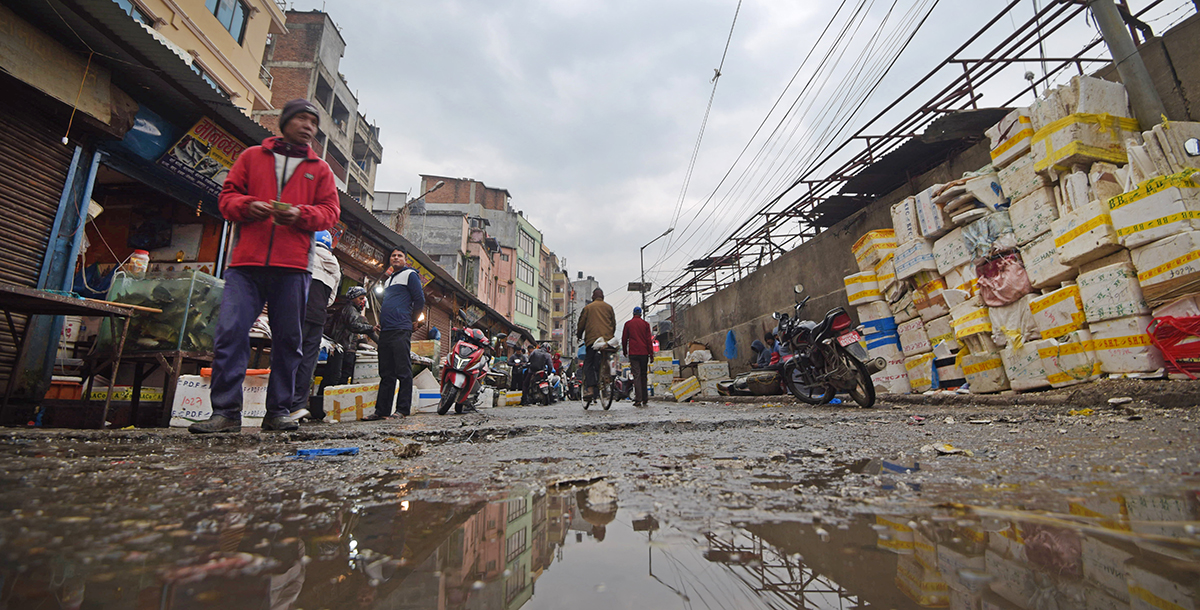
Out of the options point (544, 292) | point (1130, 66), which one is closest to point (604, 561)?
point (1130, 66)

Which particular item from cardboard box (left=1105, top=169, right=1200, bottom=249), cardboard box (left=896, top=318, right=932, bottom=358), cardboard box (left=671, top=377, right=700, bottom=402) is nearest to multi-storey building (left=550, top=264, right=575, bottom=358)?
cardboard box (left=671, top=377, right=700, bottom=402)

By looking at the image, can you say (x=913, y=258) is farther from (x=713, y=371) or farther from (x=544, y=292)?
(x=544, y=292)

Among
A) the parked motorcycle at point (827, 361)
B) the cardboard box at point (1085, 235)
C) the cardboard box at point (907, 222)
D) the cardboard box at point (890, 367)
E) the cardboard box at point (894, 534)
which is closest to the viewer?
the cardboard box at point (894, 534)

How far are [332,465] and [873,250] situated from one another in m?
7.53

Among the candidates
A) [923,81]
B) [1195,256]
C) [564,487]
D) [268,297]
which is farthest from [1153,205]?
[268,297]

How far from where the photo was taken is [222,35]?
1141 cm

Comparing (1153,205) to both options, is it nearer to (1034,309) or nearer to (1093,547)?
(1034,309)

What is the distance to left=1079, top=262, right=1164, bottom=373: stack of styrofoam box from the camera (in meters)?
3.80

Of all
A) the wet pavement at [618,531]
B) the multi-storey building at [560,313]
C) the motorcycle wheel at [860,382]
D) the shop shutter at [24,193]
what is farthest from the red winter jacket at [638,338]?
the multi-storey building at [560,313]

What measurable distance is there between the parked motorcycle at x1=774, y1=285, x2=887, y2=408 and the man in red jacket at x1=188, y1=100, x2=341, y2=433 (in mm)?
4792

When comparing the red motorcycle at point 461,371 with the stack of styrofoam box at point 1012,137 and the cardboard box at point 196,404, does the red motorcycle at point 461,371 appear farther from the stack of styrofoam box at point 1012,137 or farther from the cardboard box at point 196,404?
the stack of styrofoam box at point 1012,137

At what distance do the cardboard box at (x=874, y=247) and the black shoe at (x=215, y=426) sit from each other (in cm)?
762

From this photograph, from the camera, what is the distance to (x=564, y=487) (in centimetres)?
122

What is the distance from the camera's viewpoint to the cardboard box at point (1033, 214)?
4.67 m
